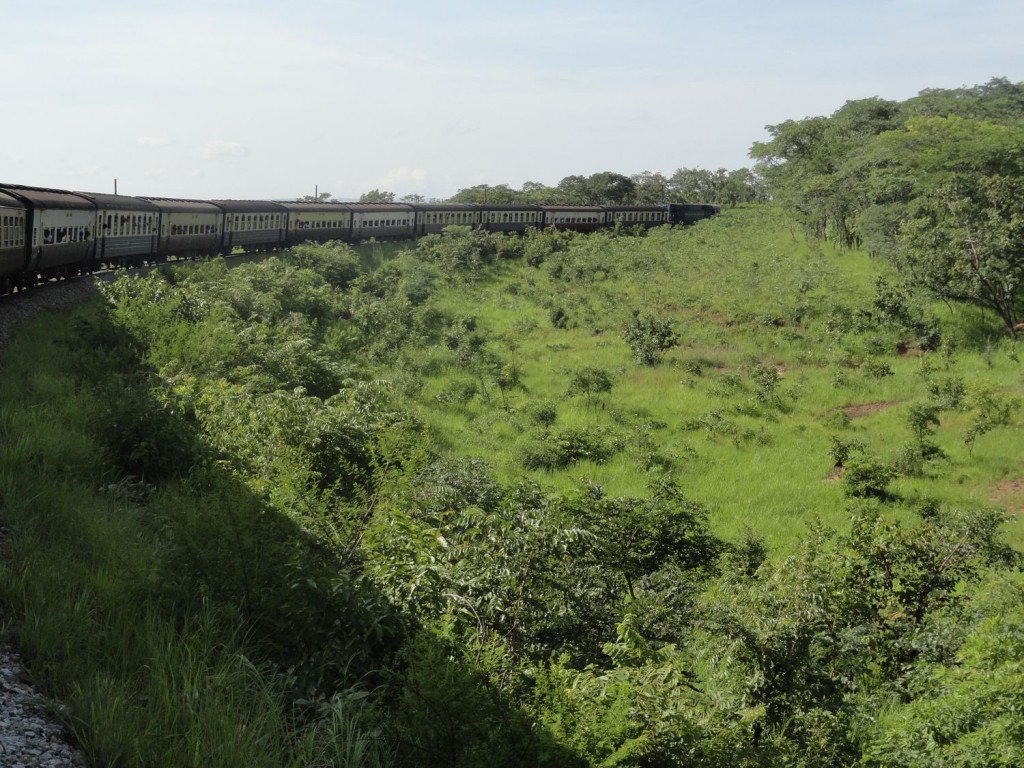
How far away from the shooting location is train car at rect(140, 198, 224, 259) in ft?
105

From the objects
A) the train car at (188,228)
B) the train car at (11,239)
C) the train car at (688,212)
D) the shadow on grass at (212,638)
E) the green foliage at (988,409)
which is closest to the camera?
the shadow on grass at (212,638)

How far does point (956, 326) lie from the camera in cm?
3117

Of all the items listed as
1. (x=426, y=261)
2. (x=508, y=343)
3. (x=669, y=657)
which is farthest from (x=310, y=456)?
(x=426, y=261)

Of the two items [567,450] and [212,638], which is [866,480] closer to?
[567,450]

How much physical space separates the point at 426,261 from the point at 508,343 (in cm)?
1571

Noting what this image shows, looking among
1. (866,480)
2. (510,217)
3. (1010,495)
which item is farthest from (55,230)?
(510,217)

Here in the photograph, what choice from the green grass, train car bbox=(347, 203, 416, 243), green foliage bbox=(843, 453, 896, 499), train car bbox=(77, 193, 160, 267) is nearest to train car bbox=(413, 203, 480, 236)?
train car bbox=(347, 203, 416, 243)

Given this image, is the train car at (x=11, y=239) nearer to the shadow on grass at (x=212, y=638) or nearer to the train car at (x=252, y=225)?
the shadow on grass at (x=212, y=638)

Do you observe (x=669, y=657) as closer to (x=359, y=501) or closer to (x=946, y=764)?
(x=946, y=764)

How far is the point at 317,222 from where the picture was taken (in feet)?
152

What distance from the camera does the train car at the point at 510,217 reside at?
60219 mm

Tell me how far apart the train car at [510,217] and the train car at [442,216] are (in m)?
0.85

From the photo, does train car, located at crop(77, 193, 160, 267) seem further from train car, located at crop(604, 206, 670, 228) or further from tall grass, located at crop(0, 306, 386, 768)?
train car, located at crop(604, 206, 670, 228)

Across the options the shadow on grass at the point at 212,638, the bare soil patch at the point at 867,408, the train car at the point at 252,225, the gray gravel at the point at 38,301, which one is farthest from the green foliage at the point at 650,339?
the shadow on grass at the point at 212,638
